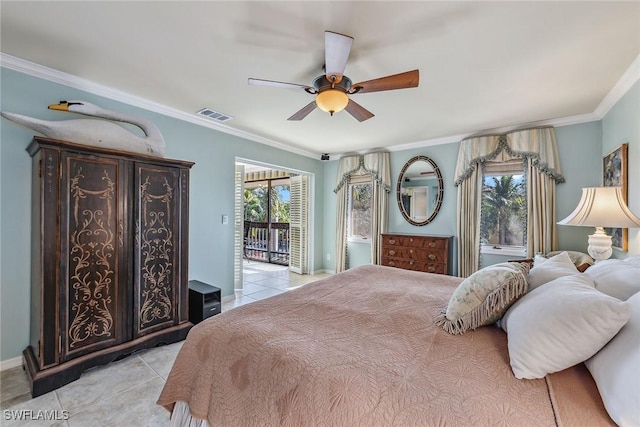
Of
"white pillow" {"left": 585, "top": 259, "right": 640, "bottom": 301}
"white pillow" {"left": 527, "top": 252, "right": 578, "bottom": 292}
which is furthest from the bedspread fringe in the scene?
"white pillow" {"left": 585, "top": 259, "right": 640, "bottom": 301}

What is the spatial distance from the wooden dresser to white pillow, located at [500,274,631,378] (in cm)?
304

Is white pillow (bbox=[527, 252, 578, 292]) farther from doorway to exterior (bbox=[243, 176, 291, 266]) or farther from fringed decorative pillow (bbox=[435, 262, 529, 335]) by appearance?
doorway to exterior (bbox=[243, 176, 291, 266])

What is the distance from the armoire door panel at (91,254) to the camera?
81.2 inches

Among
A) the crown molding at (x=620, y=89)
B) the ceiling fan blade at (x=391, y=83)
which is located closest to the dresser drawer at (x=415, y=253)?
the crown molding at (x=620, y=89)

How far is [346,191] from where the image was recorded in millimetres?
5348

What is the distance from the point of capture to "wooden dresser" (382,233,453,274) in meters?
4.00

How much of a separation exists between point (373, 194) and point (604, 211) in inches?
122

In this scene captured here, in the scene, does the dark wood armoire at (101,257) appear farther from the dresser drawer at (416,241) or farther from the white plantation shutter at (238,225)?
the dresser drawer at (416,241)

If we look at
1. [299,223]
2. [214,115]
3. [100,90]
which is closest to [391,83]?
[214,115]

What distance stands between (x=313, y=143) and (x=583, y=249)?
3.98 metres

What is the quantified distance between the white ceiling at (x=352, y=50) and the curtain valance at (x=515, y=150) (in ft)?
1.48

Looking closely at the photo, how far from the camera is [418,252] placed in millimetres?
4180

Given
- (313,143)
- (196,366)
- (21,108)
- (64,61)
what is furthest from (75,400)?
(313,143)

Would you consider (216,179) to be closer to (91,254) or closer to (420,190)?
(91,254)
